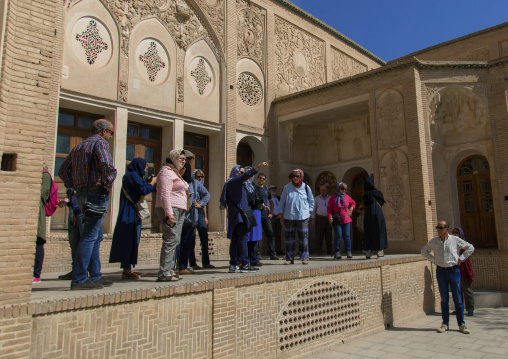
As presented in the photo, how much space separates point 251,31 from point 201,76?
290cm

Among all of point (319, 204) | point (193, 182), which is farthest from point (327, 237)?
point (193, 182)

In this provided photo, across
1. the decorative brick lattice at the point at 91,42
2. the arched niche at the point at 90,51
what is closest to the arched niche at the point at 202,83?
the arched niche at the point at 90,51

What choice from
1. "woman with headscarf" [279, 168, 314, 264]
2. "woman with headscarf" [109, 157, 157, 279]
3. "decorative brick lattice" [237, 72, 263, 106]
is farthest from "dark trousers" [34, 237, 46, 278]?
"decorative brick lattice" [237, 72, 263, 106]

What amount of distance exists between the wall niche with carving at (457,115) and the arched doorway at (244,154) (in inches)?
217

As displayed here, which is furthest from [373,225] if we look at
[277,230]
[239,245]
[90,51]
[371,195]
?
[90,51]

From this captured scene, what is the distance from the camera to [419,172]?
31.6ft

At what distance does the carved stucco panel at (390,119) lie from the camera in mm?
10125

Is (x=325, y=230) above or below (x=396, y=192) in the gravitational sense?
below

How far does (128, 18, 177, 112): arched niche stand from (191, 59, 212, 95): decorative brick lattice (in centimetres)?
74

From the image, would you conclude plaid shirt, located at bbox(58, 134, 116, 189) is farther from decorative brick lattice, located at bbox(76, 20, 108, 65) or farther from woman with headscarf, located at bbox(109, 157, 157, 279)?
decorative brick lattice, located at bbox(76, 20, 108, 65)

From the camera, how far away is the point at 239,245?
5379 mm

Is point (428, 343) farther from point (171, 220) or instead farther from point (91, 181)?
point (91, 181)

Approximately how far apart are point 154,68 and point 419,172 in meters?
7.22

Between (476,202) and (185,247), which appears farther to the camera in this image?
(476,202)
